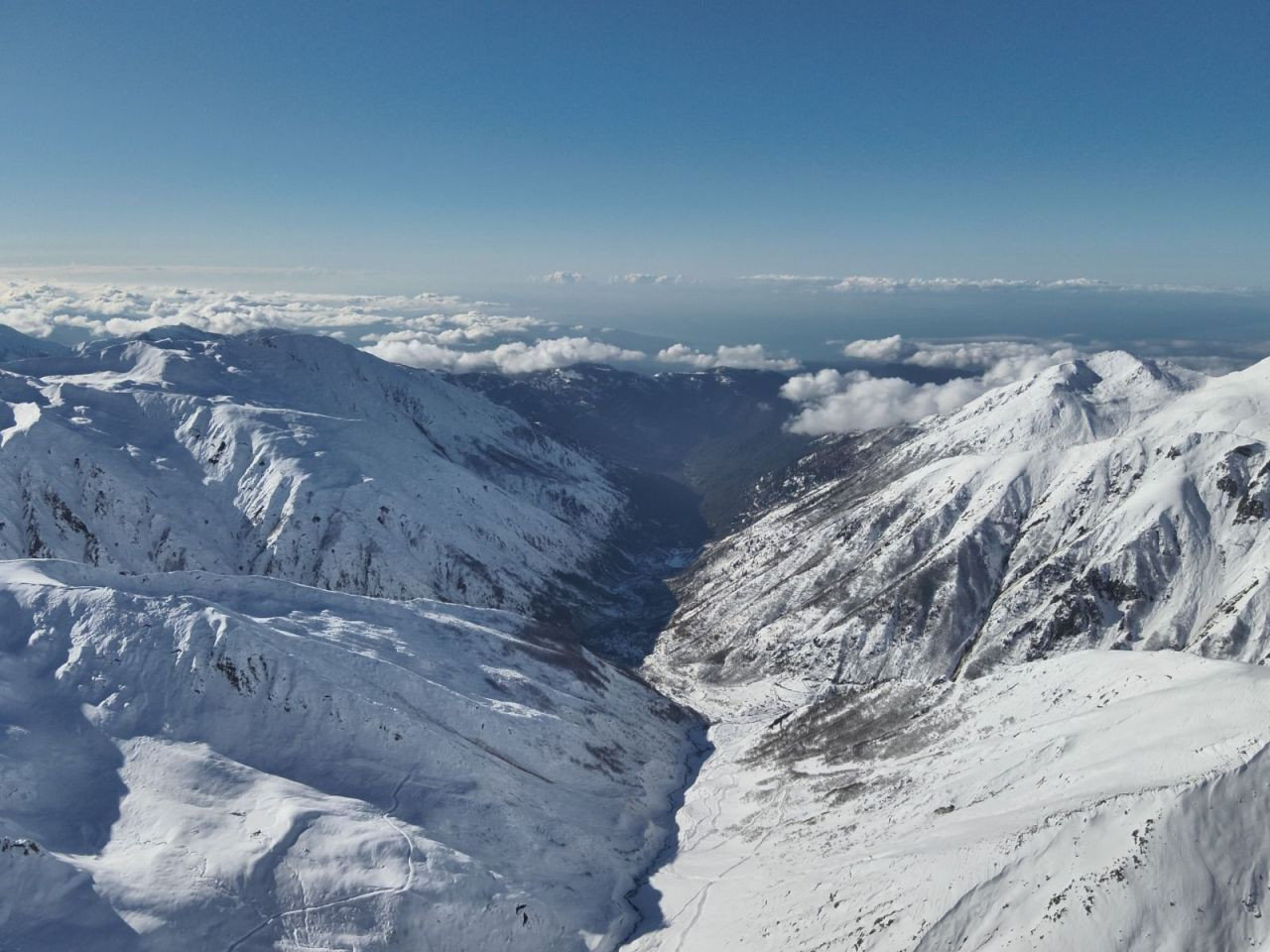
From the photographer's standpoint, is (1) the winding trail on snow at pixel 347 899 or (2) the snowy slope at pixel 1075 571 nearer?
(1) the winding trail on snow at pixel 347 899

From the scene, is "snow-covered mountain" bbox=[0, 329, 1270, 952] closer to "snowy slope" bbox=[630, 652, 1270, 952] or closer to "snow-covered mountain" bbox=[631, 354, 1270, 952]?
"snowy slope" bbox=[630, 652, 1270, 952]

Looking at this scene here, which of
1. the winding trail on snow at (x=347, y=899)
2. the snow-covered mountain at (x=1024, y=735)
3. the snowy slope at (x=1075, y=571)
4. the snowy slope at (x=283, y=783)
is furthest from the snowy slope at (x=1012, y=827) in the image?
the snowy slope at (x=1075, y=571)

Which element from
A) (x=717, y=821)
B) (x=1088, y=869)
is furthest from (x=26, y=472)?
(x=1088, y=869)

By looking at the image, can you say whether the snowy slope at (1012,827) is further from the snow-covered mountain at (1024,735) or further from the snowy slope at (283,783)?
the snowy slope at (283,783)

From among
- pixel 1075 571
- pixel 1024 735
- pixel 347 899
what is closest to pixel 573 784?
pixel 347 899

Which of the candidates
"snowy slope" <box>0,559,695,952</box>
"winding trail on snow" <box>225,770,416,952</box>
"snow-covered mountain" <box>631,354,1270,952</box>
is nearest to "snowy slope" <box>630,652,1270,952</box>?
"snow-covered mountain" <box>631,354,1270,952</box>

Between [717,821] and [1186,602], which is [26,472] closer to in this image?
[717,821]

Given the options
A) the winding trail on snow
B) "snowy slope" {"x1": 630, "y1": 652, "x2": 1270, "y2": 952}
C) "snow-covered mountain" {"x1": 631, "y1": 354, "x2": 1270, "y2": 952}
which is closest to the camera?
"snowy slope" {"x1": 630, "y1": 652, "x2": 1270, "y2": 952}
